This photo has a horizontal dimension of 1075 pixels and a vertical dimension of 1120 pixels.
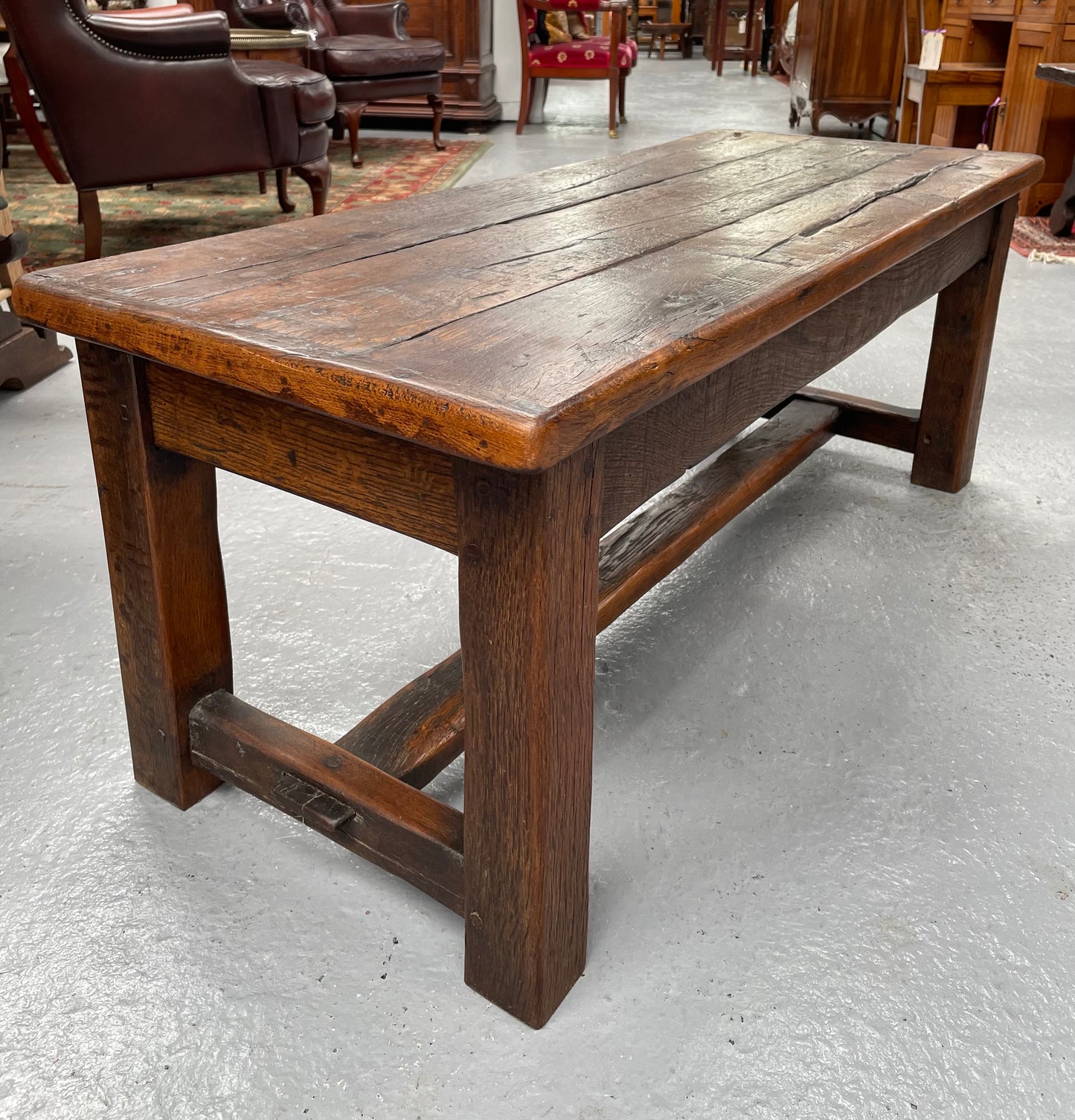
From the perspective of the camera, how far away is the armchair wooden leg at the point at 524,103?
6.49 metres

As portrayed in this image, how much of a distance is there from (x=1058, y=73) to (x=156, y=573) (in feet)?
12.9

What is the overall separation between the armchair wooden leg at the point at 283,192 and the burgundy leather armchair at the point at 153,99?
1.23 feet

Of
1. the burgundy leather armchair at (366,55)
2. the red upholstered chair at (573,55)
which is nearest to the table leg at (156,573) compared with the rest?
the burgundy leather armchair at (366,55)

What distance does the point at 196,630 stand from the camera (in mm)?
1230

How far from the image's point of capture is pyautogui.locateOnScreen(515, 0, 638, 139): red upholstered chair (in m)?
6.23

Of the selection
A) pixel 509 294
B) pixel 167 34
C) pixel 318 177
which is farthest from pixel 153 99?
pixel 509 294

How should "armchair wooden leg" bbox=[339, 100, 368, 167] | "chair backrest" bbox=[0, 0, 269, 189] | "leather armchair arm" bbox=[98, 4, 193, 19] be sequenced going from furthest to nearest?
"armchair wooden leg" bbox=[339, 100, 368, 167]
"leather armchair arm" bbox=[98, 4, 193, 19]
"chair backrest" bbox=[0, 0, 269, 189]

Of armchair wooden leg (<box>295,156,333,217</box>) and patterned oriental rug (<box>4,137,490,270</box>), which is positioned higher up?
armchair wooden leg (<box>295,156,333,217</box>)

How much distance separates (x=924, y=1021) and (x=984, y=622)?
2.69 feet

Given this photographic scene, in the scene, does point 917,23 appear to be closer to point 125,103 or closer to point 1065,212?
point 1065,212

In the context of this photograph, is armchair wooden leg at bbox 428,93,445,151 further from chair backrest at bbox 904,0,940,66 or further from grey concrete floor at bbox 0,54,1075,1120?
grey concrete floor at bbox 0,54,1075,1120

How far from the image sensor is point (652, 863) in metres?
1.21

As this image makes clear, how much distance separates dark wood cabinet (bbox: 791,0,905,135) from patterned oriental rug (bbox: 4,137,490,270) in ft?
6.60

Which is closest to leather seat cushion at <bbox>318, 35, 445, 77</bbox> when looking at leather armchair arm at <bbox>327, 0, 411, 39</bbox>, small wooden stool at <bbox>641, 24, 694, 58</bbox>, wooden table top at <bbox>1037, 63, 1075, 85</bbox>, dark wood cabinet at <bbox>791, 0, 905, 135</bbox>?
leather armchair arm at <bbox>327, 0, 411, 39</bbox>
